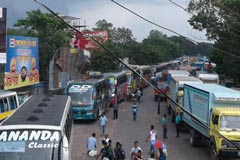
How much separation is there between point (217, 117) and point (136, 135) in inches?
313

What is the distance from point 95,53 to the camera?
62.8 m

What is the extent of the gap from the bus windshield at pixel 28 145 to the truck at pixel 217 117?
539 centimetres

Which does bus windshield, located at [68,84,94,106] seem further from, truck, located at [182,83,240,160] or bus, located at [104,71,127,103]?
bus, located at [104,71,127,103]

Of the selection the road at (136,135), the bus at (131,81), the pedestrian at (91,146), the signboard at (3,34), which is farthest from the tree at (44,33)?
the pedestrian at (91,146)

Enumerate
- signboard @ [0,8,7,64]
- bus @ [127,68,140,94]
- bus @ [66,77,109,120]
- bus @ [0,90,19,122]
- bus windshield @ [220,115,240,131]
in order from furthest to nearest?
bus @ [127,68,140,94]
signboard @ [0,8,7,64]
bus @ [66,77,109,120]
bus @ [0,90,19,122]
bus windshield @ [220,115,240,131]

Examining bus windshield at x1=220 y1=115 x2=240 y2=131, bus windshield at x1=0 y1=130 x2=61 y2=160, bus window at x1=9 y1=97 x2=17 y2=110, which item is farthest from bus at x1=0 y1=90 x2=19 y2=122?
bus windshield at x1=0 y1=130 x2=61 y2=160

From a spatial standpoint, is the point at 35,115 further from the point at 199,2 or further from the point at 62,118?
the point at 199,2

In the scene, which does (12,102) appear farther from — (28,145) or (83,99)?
(28,145)

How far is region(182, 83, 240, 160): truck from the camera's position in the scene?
18188mm

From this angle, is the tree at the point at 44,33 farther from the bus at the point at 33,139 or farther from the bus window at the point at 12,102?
the bus at the point at 33,139

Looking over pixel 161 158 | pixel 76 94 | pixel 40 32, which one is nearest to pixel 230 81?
pixel 40 32

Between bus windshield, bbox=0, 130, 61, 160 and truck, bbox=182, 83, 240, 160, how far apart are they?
5392mm

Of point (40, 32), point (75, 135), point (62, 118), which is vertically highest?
point (40, 32)

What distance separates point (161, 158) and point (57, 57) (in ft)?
107
